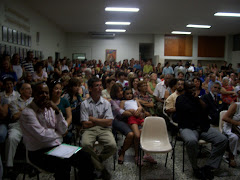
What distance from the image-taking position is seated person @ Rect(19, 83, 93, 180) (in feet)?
6.46

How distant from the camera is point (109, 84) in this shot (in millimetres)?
4238

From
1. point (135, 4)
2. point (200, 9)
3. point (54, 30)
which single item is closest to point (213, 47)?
point (200, 9)

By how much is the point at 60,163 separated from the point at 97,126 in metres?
0.94

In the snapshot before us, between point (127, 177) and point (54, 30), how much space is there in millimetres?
9461

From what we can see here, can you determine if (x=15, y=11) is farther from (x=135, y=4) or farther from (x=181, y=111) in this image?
(x=181, y=111)

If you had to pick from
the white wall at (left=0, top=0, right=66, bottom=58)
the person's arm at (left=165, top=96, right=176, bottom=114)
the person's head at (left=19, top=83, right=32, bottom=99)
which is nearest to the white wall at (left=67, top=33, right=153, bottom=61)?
the white wall at (left=0, top=0, right=66, bottom=58)

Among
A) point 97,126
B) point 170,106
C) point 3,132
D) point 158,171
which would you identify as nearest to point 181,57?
point 170,106

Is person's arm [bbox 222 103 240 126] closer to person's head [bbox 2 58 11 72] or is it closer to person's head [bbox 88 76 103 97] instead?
person's head [bbox 88 76 103 97]

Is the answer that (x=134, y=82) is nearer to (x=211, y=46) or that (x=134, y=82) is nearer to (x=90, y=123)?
(x=90, y=123)

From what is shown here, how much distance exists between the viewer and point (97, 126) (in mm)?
2848

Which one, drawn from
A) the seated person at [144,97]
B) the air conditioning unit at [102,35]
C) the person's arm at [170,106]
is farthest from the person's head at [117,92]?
the air conditioning unit at [102,35]

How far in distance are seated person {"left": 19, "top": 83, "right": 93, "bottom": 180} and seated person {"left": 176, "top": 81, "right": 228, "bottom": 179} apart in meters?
1.42

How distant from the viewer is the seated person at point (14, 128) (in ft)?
8.19

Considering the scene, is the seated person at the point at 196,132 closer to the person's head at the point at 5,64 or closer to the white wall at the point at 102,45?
the person's head at the point at 5,64
